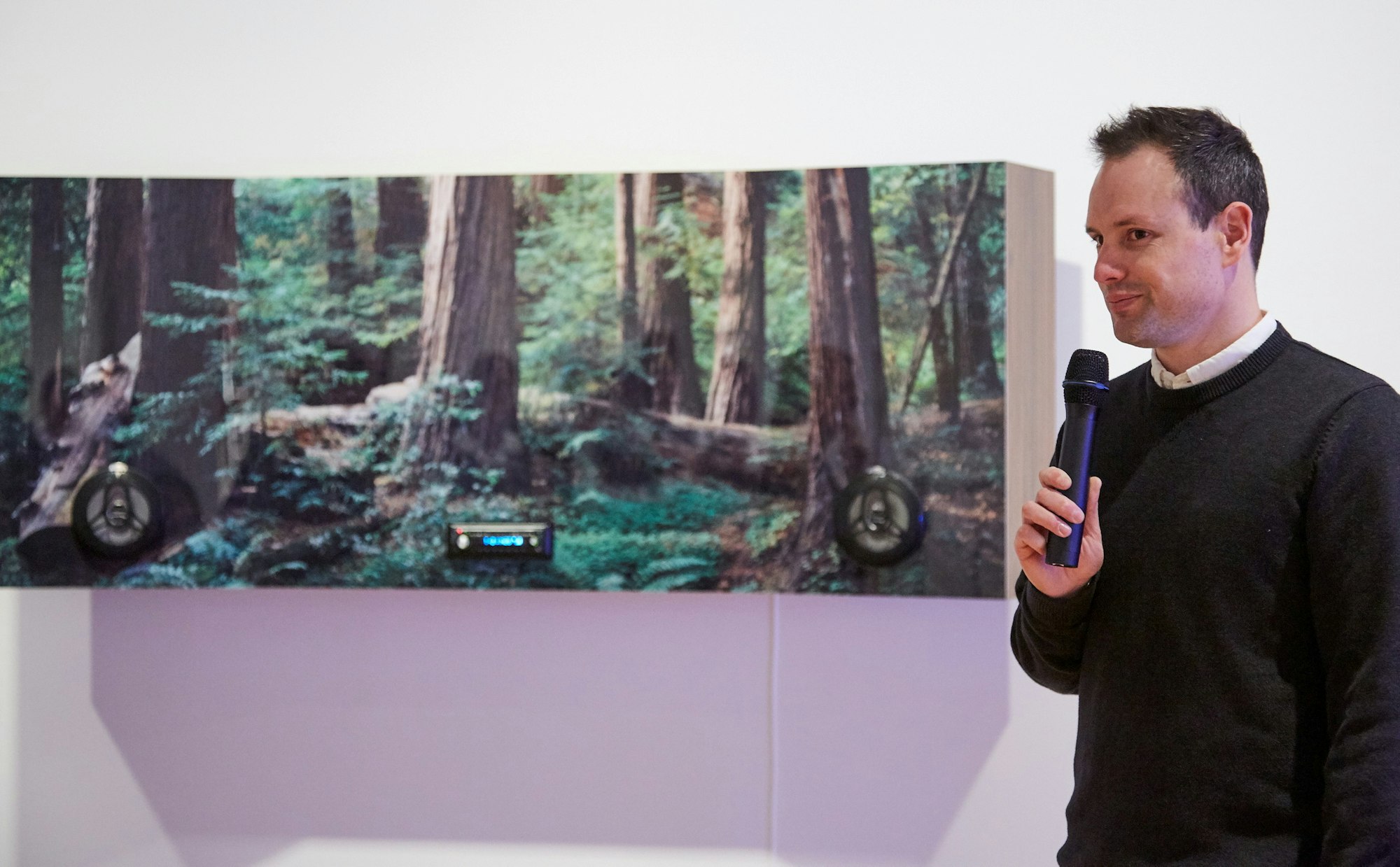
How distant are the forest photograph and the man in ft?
2.07

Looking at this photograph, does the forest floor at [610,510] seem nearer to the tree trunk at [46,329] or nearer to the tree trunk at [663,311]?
the tree trunk at [663,311]

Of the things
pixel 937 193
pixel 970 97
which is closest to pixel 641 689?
pixel 937 193

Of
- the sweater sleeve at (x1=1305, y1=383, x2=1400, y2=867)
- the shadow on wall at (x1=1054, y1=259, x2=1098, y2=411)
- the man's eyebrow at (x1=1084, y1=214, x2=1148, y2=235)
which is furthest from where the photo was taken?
the shadow on wall at (x1=1054, y1=259, x2=1098, y2=411)

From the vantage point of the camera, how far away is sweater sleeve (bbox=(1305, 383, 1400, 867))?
1.23 meters

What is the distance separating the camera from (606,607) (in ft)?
8.34

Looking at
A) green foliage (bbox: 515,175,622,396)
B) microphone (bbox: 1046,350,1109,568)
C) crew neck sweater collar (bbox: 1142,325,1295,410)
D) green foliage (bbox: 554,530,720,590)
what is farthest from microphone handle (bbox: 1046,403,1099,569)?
green foliage (bbox: 515,175,622,396)

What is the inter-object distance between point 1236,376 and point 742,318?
94 cm

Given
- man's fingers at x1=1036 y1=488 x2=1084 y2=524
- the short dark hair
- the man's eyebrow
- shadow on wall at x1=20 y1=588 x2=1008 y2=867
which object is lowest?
shadow on wall at x1=20 y1=588 x2=1008 y2=867

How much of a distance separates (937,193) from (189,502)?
1545 mm

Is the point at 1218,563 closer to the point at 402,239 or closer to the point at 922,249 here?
the point at 922,249

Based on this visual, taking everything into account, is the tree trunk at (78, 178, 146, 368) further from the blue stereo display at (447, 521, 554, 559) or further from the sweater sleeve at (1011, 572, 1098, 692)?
the sweater sleeve at (1011, 572, 1098, 692)

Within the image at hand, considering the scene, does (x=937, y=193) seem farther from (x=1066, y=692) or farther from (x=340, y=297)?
(x=340, y=297)

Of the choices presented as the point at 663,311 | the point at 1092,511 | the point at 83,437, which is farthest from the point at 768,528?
the point at 83,437

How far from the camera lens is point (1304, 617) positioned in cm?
138
